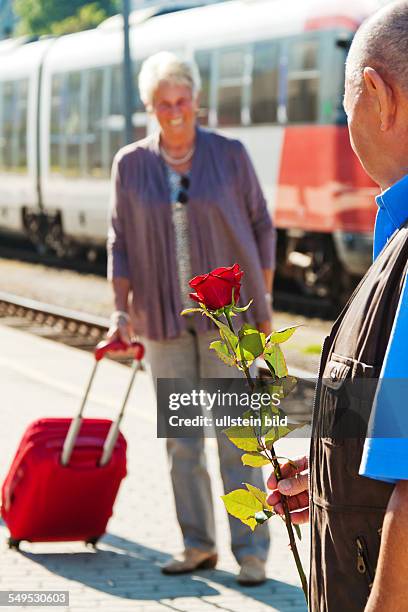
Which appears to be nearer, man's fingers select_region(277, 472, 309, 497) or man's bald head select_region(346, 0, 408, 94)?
man's bald head select_region(346, 0, 408, 94)

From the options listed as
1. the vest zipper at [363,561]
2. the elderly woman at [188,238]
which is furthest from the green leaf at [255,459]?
the elderly woman at [188,238]

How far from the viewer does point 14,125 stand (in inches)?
943

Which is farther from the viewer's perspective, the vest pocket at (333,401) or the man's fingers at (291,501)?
the man's fingers at (291,501)

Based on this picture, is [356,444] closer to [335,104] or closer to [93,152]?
[335,104]

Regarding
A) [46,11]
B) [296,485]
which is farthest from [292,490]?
[46,11]

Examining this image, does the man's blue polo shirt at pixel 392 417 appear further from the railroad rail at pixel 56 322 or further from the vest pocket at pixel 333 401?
the railroad rail at pixel 56 322

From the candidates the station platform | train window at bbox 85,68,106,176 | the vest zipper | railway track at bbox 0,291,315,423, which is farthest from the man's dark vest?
train window at bbox 85,68,106,176

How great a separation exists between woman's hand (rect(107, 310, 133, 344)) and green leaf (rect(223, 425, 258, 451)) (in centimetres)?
280

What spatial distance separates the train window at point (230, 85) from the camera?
16984 mm

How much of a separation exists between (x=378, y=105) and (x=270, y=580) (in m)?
3.43

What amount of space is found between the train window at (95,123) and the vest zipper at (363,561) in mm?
18346

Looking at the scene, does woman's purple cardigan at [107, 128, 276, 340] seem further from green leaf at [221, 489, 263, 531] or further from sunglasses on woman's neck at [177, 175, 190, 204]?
green leaf at [221, 489, 263, 531]

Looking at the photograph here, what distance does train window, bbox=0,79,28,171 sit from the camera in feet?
76.8

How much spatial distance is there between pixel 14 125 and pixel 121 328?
62.8 feet
